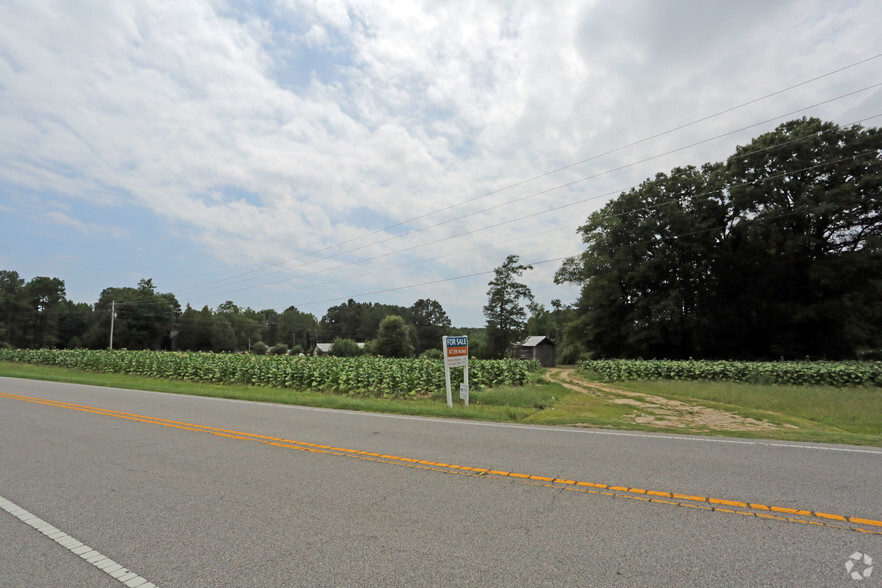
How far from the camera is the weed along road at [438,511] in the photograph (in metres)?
3.27

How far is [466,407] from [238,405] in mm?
6566

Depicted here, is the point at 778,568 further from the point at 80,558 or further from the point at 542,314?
the point at 542,314

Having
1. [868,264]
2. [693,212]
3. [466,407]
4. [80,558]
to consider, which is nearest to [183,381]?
[466,407]

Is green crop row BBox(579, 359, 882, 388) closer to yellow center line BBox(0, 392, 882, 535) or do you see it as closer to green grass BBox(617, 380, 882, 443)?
green grass BBox(617, 380, 882, 443)

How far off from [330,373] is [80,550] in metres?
14.6

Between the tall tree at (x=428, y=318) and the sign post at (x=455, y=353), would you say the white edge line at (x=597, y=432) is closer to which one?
the sign post at (x=455, y=353)

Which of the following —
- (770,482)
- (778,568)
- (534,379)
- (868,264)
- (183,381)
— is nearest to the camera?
(778,568)

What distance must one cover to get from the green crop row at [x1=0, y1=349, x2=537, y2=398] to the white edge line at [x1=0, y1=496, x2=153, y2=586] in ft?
38.0

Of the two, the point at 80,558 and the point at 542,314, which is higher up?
the point at 542,314

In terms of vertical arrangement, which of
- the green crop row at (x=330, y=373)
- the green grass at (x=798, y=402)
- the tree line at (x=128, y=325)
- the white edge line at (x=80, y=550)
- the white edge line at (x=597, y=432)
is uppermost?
the tree line at (x=128, y=325)

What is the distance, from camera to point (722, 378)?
22062mm

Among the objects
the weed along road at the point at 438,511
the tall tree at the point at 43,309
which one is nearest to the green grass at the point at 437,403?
the weed along road at the point at 438,511

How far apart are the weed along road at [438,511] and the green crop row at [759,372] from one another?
51.9 feet

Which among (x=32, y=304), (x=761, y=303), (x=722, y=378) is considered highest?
(x=32, y=304)
